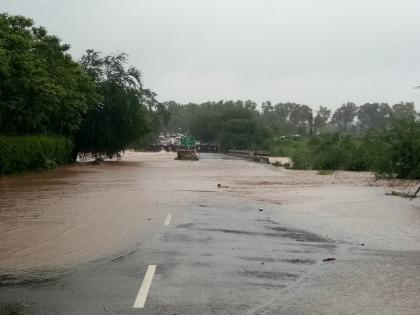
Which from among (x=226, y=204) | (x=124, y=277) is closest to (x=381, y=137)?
(x=226, y=204)

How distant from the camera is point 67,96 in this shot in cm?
4378

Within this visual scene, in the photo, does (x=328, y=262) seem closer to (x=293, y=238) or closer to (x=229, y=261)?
(x=229, y=261)

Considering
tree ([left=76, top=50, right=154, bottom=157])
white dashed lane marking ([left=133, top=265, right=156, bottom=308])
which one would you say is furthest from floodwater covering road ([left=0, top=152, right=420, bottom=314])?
tree ([left=76, top=50, right=154, bottom=157])

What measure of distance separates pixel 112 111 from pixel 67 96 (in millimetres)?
13419

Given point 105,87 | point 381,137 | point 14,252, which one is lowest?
point 14,252

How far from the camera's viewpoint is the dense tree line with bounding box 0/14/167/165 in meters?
35.2

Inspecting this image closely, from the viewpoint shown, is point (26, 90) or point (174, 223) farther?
point (26, 90)

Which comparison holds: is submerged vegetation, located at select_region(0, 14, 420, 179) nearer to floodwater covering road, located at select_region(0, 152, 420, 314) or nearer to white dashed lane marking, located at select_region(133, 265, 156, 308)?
floodwater covering road, located at select_region(0, 152, 420, 314)

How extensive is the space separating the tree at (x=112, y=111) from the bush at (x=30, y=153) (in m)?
8.98

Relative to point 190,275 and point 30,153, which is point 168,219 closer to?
point 190,275

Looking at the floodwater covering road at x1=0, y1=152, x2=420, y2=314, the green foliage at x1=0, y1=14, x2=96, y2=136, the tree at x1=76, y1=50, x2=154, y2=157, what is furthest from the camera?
the tree at x1=76, y1=50, x2=154, y2=157

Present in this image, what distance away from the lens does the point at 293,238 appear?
1214 centimetres

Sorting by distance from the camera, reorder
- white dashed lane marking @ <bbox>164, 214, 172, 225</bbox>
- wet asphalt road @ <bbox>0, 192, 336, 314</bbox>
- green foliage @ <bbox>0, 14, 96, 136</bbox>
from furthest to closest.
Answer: green foliage @ <bbox>0, 14, 96, 136</bbox> < white dashed lane marking @ <bbox>164, 214, 172, 225</bbox> < wet asphalt road @ <bbox>0, 192, 336, 314</bbox>

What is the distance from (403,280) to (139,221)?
24.6ft
